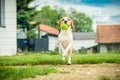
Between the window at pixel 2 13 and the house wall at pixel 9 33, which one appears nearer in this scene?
the house wall at pixel 9 33

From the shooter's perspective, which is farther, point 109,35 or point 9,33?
point 109,35

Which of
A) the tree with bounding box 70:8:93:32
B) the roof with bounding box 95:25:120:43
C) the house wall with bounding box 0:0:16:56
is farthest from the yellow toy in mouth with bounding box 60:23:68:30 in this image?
the tree with bounding box 70:8:93:32

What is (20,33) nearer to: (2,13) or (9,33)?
(9,33)

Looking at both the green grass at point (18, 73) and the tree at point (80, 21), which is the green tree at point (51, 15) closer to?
the tree at point (80, 21)

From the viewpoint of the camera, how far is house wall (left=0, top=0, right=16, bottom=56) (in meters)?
16.6

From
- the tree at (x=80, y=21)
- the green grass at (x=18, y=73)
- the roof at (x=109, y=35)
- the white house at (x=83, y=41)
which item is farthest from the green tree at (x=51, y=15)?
the green grass at (x=18, y=73)

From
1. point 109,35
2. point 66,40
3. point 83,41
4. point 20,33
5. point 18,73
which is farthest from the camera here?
point 83,41

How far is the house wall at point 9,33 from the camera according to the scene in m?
16.6

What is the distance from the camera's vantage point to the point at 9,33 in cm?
1741

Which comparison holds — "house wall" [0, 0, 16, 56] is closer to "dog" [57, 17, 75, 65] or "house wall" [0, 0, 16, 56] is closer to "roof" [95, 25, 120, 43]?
"dog" [57, 17, 75, 65]

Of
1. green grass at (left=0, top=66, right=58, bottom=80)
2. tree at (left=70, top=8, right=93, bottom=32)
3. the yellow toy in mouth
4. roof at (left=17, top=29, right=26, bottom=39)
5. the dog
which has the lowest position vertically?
green grass at (left=0, top=66, right=58, bottom=80)

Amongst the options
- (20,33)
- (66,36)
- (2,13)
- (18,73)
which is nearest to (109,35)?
(2,13)

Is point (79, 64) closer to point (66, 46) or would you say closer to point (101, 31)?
point (66, 46)

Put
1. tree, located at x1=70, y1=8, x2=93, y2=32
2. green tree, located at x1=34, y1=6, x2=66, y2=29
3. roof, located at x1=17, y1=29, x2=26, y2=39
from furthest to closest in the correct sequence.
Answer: green tree, located at x1=34, y1=6, x2=66, y2=29
tree, located at x1=70, y1=8, x2=93, y2=32
roof, located at x1=17, y1=29, x2=26, y2=39
